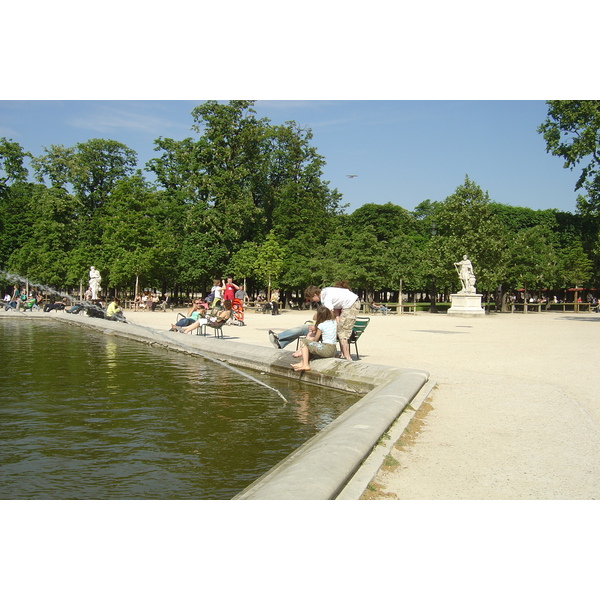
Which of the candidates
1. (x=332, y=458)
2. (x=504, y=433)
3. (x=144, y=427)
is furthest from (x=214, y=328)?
(x=332, y=458)

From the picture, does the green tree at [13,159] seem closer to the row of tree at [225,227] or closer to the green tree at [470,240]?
the row of tree at [225,227]

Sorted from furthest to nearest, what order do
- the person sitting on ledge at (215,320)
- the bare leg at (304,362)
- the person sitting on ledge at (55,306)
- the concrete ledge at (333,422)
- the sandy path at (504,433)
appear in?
the person sitting on ledge at (55,306) < the person sitting on ledge at (215,320) < the bare leg at (304,362) < the sandy path at (504,433) < the concrete ledge at (333,422)

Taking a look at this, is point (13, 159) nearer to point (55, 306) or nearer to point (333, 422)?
point (55, 306)

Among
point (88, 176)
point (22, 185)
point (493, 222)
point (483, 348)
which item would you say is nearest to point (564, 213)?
point (493, 222)

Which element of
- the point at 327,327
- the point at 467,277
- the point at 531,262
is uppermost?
the point at 531,262

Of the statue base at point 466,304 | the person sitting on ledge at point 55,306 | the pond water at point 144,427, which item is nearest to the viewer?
the pond water at point 144,427

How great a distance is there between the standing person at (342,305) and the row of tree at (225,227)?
99.2 feet

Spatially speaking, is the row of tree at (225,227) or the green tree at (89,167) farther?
the green tree at (89,167)

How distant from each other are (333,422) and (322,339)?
4030 millimetres

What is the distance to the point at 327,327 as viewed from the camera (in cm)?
1049

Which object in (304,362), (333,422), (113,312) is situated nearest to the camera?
(333,422)

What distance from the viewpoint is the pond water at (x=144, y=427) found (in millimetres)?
5262

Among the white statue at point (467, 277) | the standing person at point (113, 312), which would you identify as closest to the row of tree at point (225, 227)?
the white statue at point (467, 277)

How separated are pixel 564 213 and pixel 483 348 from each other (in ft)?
189
